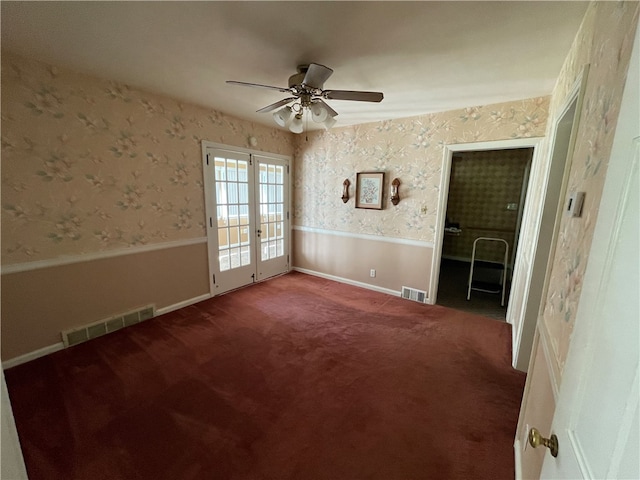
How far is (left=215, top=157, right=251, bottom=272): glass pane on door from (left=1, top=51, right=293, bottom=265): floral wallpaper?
0.95 feet

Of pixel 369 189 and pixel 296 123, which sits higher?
pixel 296 123

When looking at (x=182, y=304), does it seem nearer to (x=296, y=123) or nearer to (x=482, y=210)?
(x=296, y=123)

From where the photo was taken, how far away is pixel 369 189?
3660mm

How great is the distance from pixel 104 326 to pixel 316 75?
294 centimetres

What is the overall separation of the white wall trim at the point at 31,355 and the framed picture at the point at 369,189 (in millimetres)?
3517

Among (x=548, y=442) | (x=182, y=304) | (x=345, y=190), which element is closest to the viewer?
(x=548, y=442)

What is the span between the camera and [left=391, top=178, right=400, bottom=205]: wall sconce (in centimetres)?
340

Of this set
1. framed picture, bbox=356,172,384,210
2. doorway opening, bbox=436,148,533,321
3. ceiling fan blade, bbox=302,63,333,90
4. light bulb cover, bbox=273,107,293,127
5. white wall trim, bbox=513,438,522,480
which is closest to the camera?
white wall trim, bbox=513,438,522,480

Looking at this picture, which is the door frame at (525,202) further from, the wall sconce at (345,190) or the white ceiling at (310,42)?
the wall sconce at (345,190)

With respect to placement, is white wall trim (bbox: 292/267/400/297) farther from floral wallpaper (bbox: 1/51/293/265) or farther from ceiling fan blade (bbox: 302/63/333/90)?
ceiling fan blade (bbox: 302/63/333/90)

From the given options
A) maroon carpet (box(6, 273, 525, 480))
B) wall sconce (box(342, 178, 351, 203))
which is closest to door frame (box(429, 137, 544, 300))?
maroon carpet (box(6, 273, 525, 480))

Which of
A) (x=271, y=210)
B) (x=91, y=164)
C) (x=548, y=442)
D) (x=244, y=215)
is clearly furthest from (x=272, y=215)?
(x=548, y=442)

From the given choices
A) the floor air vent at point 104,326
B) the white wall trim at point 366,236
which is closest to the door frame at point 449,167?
the white wall trim at point 366,236

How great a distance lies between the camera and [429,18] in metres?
1.45
